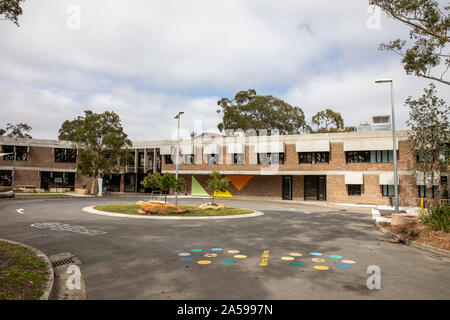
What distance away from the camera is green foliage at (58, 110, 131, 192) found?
36188 mm

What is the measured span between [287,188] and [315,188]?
10.4 ft

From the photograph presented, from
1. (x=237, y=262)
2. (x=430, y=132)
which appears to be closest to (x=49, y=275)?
(x=237, y=262)

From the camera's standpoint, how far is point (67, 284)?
584 centimetres

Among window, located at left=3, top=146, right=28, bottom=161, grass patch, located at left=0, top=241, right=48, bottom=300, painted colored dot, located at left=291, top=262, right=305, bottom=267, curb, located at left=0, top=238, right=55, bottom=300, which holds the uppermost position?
window, located at left=3, top=146, right=28, bottom=161

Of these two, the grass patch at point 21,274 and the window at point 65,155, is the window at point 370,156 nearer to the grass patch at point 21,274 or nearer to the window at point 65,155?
the grass patch at point 21,274

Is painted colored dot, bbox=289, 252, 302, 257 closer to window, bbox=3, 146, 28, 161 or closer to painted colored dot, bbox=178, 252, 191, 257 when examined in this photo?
painted colored dot, bbox=178, 252, 191, 257

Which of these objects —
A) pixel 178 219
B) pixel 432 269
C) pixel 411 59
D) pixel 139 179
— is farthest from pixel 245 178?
pixel 432 269

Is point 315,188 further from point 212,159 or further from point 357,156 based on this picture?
point 212,159

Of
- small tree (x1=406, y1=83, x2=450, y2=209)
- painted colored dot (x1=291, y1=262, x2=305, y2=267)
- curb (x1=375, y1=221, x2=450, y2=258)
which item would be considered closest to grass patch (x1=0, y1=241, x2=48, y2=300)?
painted colored dot (x1=291, y1=262, x2=305, y2=267)

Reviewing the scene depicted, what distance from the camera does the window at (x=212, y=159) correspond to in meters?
37.3

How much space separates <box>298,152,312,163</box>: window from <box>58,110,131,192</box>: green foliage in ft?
72.7

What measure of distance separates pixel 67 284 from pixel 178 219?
10.6 m

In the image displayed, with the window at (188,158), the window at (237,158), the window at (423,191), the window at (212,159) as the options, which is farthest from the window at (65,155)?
the window at (423,191)

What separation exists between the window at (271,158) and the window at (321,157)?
12.6 ft
